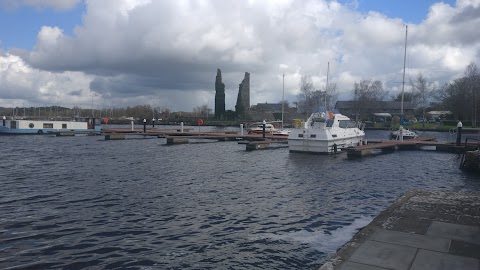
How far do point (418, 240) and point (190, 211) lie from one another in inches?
284

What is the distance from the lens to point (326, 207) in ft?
43.4

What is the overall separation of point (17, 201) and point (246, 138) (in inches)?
1334

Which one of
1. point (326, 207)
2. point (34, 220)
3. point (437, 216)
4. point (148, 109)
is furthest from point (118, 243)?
point (148, 109)

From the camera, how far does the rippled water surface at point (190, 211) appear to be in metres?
8.54

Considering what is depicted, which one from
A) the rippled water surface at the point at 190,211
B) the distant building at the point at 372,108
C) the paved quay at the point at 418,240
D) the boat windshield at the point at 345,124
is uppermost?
the distant building at the point at 372,108

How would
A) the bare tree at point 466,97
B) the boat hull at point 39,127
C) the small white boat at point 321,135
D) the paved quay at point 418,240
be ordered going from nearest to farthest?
the paved quay at point 418,240 < the small white boat at point 321,135 < the boat hull at point 39,127 < the bare tree at point 466,97

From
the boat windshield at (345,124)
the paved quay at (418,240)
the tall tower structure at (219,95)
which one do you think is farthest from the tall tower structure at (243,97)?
the paved quay at (418,240)

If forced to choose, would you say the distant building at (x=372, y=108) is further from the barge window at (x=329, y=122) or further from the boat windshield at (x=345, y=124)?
the barge window at (x=329, y=122)

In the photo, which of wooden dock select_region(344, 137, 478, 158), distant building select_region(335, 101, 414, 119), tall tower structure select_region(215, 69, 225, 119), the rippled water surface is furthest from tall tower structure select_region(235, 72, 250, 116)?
the rippled water surface

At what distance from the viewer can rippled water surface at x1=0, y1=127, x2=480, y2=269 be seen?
854 centimetres

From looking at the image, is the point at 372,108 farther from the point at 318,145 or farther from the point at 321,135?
the point at 318,145

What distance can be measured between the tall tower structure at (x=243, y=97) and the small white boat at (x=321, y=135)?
107 metres

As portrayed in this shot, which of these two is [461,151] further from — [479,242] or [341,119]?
[479,242]

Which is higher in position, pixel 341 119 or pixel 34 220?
pixel 341 119
